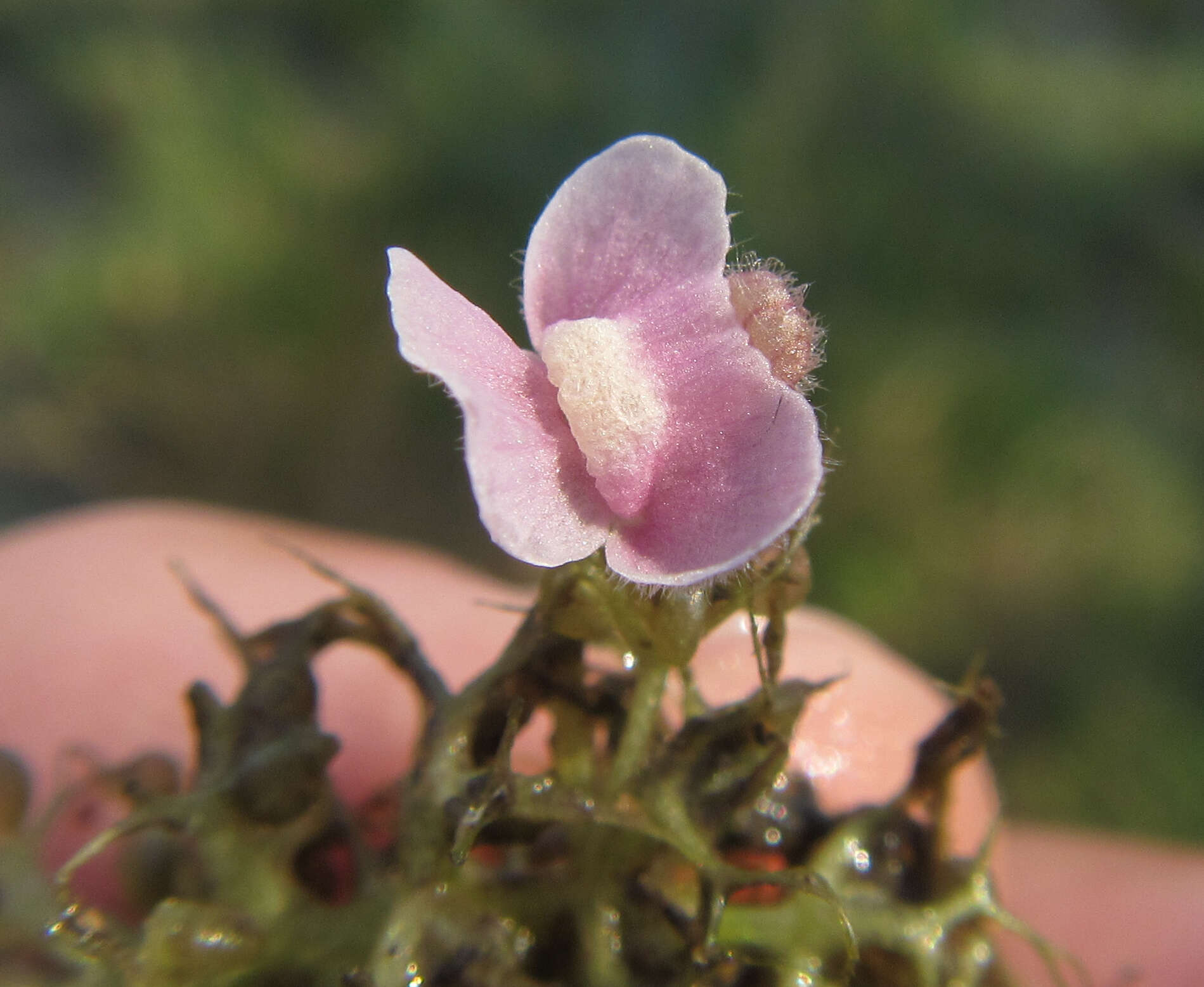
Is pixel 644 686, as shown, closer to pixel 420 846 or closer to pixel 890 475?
pixel 420 846

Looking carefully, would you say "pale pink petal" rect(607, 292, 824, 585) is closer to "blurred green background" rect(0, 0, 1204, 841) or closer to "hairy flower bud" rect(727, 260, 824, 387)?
"hairy flower bud" rect(727, 260, 824, 387)

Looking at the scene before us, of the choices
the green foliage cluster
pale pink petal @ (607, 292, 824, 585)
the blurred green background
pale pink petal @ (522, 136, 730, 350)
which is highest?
pale pink petal @ (522, 136, 730, 350)

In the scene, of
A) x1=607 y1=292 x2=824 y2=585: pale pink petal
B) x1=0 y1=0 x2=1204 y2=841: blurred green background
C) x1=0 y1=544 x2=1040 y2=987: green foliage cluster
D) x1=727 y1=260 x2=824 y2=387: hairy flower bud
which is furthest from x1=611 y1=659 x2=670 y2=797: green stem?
x1=0 y1=0 x2=1204 y2=841: blurred green background

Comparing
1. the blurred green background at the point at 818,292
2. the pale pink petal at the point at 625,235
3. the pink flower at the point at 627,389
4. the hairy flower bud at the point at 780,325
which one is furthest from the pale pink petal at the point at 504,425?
the blurred green background at the point at 818,292

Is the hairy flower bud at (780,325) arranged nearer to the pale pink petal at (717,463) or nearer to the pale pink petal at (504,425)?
the pale pink petal at (717,463)

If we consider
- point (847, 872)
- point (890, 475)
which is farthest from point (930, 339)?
point (847, 872)

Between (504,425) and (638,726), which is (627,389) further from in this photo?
(638,726)
